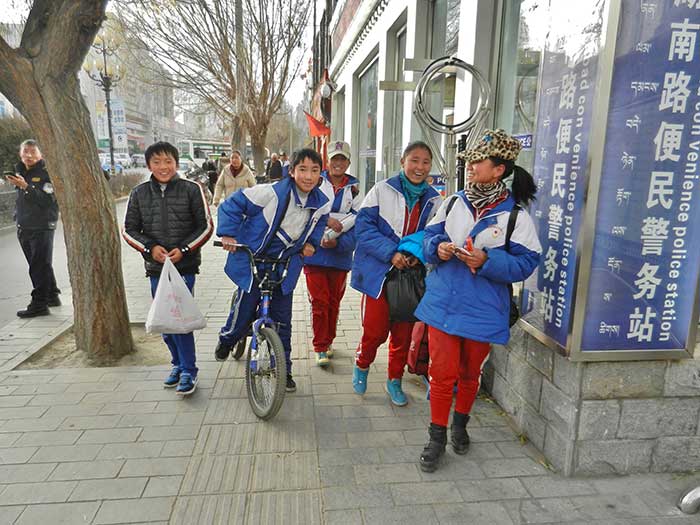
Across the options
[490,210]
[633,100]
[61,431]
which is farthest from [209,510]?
[633,100]

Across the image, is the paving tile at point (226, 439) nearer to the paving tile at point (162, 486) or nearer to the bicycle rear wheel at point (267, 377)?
the bicycle rear wheel at point (267, 377)

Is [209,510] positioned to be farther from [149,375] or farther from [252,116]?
[252,116]

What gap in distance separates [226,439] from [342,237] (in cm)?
176

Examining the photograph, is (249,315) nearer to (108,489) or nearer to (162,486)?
(162,486)

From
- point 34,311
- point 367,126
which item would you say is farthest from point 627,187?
point 367,126

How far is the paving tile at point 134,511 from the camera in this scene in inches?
95.1

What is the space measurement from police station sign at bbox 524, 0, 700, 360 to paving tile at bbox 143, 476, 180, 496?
2180 millimetres

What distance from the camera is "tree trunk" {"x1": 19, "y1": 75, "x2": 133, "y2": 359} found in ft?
13.3

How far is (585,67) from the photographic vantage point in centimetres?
252

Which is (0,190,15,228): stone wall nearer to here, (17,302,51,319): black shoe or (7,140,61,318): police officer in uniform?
(7,140,61,318): police officer in uniform

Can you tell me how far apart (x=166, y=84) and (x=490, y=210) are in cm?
2121

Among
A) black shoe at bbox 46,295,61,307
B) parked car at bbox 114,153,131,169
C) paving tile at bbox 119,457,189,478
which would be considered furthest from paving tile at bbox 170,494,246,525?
parked car at bbox 114,153,131,169

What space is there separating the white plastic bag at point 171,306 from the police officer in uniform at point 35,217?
303 centimetres

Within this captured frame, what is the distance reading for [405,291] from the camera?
11.0 ft
